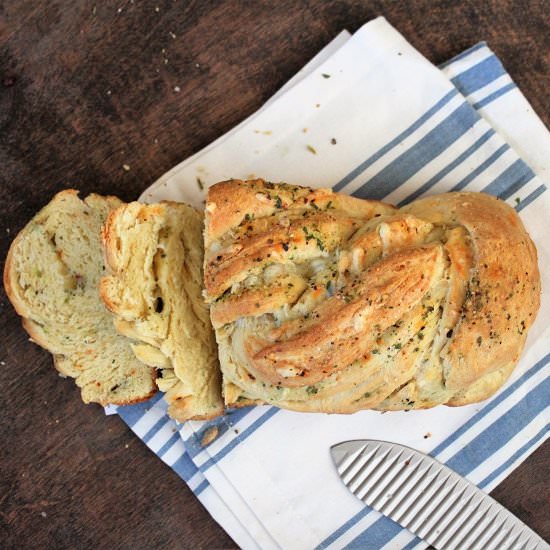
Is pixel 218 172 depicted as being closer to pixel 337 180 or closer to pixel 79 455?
pixel 337 180

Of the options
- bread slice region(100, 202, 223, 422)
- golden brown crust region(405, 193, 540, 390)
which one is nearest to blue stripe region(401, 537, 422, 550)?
golden brown crust region(405, 193, 540, 390)

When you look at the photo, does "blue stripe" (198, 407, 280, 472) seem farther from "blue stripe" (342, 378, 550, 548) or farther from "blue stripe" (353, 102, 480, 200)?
"blue stripe" (353, 102, 480, 200)

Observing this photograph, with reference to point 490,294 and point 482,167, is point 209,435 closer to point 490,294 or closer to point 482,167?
point 490,294

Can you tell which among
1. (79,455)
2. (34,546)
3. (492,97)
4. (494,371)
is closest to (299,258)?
(494,371)

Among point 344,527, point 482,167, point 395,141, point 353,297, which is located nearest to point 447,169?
point 482,167

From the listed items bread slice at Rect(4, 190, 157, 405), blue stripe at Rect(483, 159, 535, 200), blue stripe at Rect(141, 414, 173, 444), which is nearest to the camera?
bread slice at Rect(4, 190, 157, 405)

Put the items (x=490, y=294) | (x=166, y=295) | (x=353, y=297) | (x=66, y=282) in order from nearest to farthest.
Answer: (x=353, y=297), (x=490, y=294), (x=166, y=295), (x=66, y=282)
